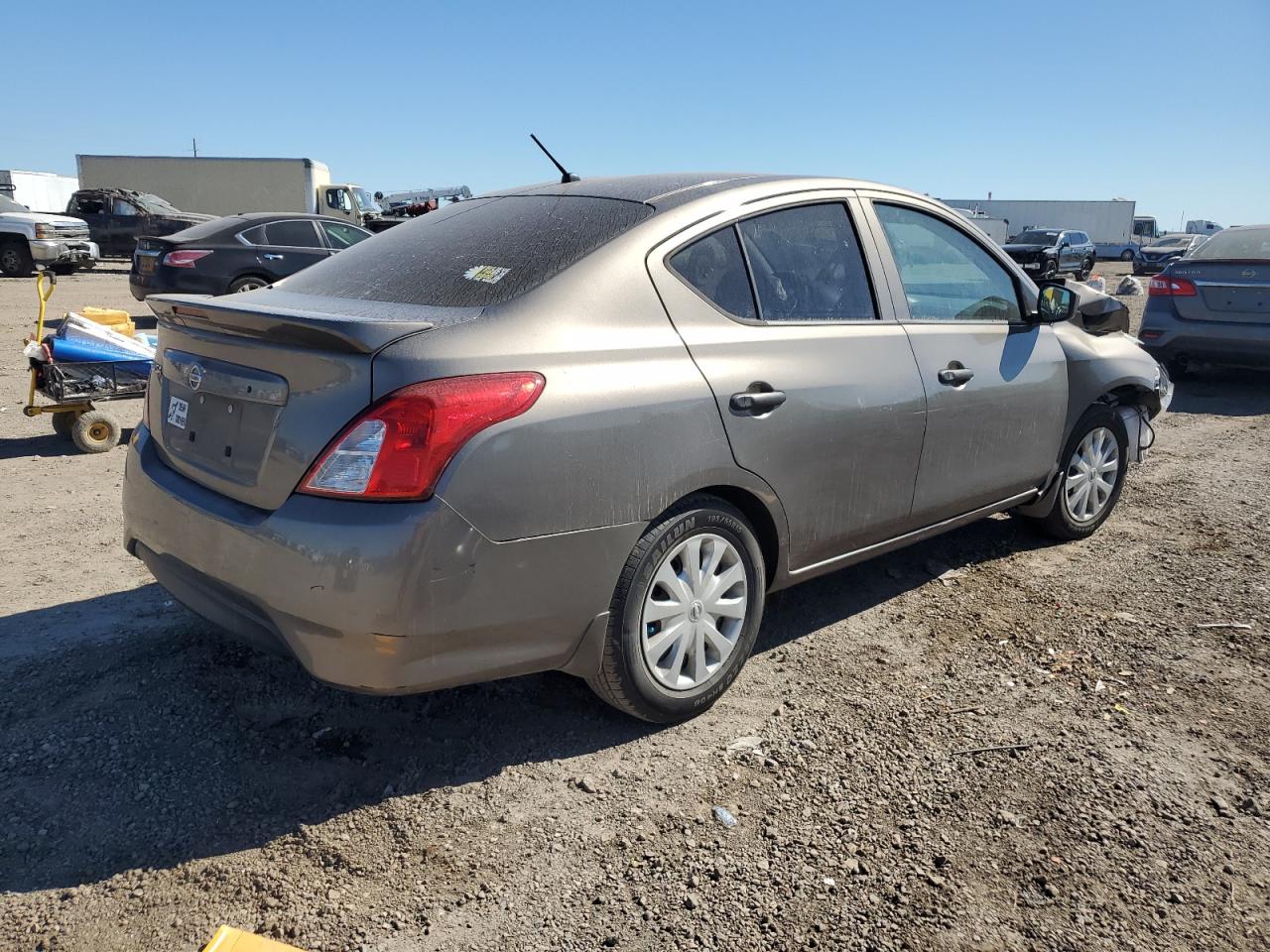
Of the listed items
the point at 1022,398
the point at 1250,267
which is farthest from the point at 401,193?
the point at 1022,398

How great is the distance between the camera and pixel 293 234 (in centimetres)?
1239

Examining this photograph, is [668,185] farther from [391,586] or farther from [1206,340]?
[1206,340]

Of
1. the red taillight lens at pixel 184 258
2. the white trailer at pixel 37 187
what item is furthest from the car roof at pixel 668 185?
the white trailer at pixel 37 187

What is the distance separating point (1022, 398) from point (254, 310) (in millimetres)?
3158

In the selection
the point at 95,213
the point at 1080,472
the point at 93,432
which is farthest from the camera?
the point at 95,213

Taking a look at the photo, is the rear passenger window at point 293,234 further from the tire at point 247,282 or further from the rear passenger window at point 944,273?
the rear passenger window at point 944,273

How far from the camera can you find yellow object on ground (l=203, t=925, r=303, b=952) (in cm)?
208

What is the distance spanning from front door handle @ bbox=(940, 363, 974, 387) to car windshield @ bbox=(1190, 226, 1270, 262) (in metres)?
6.73

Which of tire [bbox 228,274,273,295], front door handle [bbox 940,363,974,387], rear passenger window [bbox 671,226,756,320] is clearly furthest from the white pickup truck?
front door handle [bbox 940,363,974,387]

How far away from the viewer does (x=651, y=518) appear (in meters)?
2.80

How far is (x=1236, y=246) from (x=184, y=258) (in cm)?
1152

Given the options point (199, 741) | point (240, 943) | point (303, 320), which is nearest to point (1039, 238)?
point (303, 320)

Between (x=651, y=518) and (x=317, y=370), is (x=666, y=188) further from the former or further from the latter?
(x=317, y=370)

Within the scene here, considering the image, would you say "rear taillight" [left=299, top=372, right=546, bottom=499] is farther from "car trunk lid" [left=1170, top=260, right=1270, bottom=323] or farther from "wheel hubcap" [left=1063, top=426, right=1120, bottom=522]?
"car trunk lid" [left=1170, top=260, right=1270, bottom=323]
